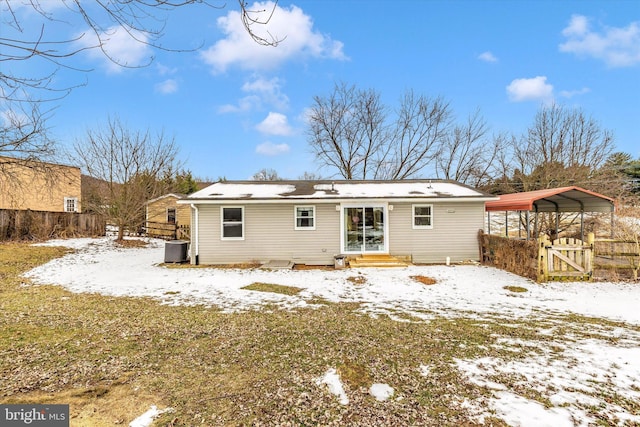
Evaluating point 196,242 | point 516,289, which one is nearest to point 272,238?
point 196,242

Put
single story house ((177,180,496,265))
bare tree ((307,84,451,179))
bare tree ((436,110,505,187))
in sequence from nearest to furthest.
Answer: single story house ((177,180,496,265)) → bare tree ((436,110,505,187)) → bare tree ((307,84,451,179))

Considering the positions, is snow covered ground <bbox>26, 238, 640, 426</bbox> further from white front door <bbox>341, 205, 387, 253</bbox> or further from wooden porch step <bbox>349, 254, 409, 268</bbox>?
white front door <bbox>341, 205, 387, 253</bbox>

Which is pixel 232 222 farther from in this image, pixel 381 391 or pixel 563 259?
pixel 563 259

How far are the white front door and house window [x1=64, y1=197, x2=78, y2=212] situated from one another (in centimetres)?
2437

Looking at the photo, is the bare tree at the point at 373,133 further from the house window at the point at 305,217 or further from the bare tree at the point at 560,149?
the house window at the point at 305,217

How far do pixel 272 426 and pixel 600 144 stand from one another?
81.6ft

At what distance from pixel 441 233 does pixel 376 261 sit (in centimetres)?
310

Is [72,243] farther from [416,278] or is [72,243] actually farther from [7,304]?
[416,278]

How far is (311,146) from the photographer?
92.1 ft

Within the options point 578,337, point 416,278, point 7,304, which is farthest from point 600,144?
point 7,304

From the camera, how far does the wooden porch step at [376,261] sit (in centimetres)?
1156

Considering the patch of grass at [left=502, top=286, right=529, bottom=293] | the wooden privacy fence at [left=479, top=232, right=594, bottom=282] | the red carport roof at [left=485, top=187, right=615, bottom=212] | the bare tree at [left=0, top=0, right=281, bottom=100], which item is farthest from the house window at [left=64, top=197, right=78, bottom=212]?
the wooden privacy fence at [left=479, top=232, right=594, bottom=282]

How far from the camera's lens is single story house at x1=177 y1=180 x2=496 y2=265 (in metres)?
12.3

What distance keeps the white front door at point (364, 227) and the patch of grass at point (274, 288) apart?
457cm
